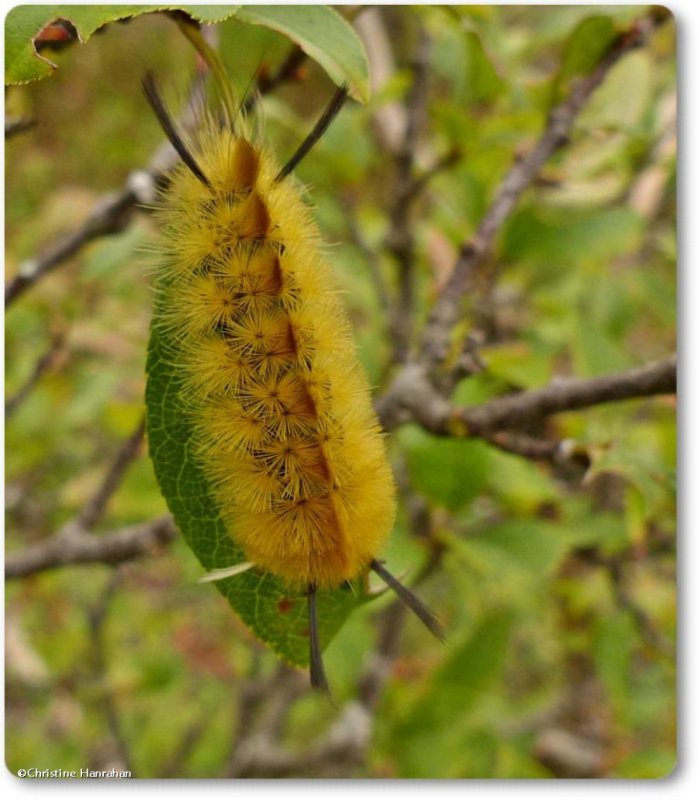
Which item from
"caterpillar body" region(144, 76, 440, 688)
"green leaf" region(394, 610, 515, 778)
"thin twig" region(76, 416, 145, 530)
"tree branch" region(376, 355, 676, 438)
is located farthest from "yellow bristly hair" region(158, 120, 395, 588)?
"green leaf" region(394, 610, 515, 778)

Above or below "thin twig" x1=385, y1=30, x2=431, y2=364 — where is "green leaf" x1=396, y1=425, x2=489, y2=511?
below

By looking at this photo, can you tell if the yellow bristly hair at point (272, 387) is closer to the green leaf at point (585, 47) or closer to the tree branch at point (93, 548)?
the tree branch at point (93, 548)

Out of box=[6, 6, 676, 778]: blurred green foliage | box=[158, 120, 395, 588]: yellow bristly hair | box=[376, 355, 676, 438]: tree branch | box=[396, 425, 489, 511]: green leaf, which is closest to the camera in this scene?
box=[158, 120, 395, 588]: yellow bristly hair

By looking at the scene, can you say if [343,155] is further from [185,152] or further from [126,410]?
[185,152]

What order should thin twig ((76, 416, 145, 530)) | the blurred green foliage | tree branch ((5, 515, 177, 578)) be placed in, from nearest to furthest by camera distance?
tree branch ((5, 515, 177, 578)) < thin twig ((76, 416, 145, 530)) < the blurred green foliage

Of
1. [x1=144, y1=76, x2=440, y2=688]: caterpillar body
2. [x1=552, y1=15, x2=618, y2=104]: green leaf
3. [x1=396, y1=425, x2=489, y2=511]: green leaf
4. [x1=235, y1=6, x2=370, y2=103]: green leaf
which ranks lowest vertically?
[x1=396, y1=425, x2=489, y2=511]: green leaf

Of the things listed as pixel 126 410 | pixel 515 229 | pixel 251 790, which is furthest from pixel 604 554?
pixel 126 410

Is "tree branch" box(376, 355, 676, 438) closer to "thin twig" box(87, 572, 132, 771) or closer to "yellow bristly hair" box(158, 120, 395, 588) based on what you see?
"yellow bristly hair" box(158, 120, 395, 588)
